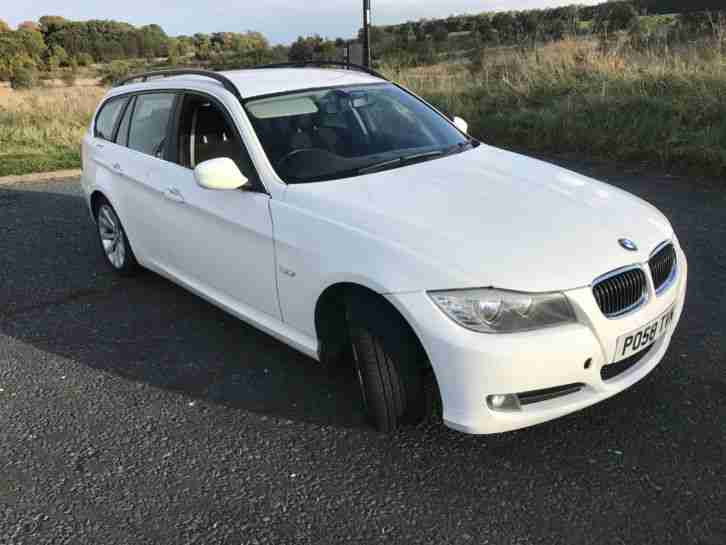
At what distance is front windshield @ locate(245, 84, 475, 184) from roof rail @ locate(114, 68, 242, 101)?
180mm

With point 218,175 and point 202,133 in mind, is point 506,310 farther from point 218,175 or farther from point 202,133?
point 202,133

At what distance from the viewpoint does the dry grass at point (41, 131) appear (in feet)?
37.7

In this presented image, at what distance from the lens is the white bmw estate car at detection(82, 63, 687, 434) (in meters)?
2.70

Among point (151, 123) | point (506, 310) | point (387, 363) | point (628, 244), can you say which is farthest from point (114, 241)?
point (628, 244)

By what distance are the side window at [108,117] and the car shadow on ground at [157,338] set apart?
3.86ft

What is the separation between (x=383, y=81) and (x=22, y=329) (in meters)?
3.08

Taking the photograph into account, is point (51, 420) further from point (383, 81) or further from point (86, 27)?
point (86, 27)

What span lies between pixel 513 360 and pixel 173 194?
253 cm

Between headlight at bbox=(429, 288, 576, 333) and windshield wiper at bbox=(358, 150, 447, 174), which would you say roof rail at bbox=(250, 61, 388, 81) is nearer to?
windshield wiper at bbox=(358, 150, 447, 174)

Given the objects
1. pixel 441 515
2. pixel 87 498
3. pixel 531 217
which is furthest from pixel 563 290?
pixel 87 498

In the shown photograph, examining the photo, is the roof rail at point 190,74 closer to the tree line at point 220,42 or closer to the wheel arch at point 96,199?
the wheel arch at point 96,199

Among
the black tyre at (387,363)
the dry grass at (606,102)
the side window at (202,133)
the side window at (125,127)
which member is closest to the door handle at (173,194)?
the side window at (202,133)

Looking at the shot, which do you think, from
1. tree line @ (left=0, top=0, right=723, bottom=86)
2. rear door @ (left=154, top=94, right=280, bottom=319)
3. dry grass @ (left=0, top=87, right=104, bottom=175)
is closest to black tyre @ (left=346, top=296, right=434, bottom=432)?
rear door @ (left=154, top=94, right=280, bottom=319)

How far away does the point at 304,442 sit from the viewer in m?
3.21
